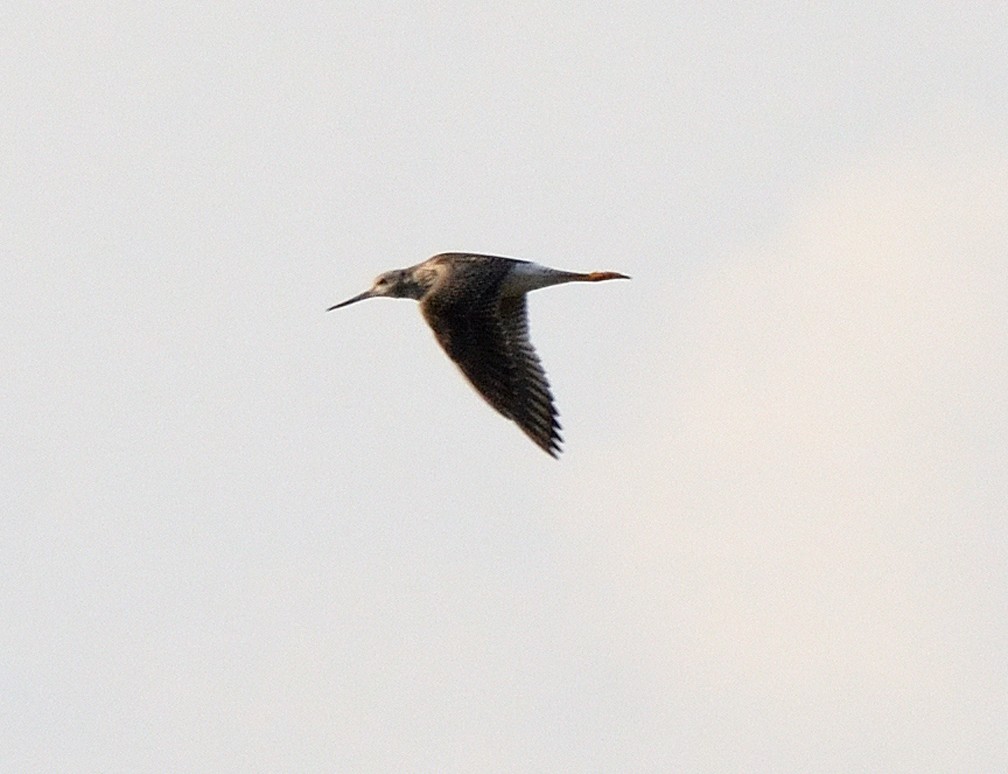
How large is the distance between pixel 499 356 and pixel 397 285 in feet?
12.5

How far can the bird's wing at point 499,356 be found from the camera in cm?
5000

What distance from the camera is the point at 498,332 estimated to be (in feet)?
165

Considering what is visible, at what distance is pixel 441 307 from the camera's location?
50.7 meters

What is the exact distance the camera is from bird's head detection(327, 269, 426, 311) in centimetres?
5341

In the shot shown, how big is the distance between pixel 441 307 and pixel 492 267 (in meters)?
0.96

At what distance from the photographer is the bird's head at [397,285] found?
53.4 meters

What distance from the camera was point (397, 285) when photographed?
53.7 meters

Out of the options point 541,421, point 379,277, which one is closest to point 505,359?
point 541,421

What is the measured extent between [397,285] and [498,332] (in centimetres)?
360

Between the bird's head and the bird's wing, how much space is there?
2580 millimetres

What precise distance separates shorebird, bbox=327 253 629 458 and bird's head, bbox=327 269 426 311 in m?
1.63

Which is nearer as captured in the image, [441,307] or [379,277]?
[441,307]

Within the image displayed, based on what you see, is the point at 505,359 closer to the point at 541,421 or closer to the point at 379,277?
the point at 541,421

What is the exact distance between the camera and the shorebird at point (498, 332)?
164ft
